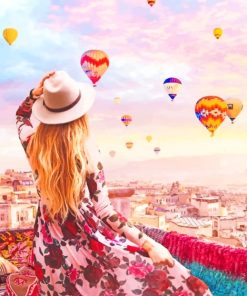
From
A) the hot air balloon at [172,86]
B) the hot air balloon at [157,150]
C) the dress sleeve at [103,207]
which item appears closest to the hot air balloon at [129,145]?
the hot air balloon at [157,150]

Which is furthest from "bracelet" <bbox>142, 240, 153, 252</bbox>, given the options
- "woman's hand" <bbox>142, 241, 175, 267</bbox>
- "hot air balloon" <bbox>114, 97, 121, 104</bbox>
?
"hot air balloon" <bbox>114, 97, 121, 104</bbox>

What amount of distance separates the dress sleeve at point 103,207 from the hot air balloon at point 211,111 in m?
12.1

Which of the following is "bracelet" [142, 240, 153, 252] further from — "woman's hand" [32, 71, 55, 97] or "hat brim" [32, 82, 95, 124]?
"woman's hand" [32, 71, 55, 97]

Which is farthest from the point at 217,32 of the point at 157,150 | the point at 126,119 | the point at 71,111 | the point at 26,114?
the point at 71,111

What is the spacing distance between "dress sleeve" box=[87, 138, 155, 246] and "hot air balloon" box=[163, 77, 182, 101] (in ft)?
44.9

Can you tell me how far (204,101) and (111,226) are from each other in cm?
1224

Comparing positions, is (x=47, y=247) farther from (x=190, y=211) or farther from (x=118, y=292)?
(x=190, y=211)

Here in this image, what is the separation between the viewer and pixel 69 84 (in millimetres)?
1857

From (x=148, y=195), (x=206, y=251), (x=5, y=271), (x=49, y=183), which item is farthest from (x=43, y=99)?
(x=148, y=195)

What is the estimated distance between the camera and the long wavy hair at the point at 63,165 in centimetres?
179

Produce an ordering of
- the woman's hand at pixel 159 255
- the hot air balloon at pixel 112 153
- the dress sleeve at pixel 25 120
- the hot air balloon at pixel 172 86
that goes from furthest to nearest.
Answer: the hot air balloon at pixel 112 153 < the hot air balloon at pixel 172 86 < the dress sleeve at pixel 25 120 < the woman's hand at pixel 159 255

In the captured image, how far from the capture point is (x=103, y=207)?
1882 millimetres

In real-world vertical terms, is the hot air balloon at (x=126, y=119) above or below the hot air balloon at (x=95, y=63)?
below

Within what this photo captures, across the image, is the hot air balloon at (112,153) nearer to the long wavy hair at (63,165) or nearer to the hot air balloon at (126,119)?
the hot air balloon at (126,119)
